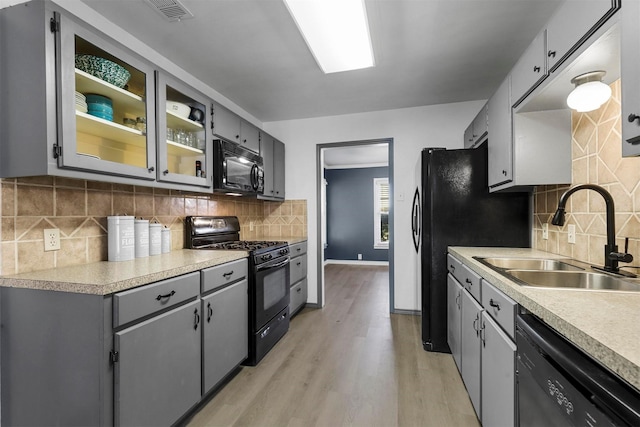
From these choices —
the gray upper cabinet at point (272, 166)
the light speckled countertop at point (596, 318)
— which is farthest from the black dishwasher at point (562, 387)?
the gray upper cabinet at point (272, 166)

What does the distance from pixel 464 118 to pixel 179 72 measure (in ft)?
9.82

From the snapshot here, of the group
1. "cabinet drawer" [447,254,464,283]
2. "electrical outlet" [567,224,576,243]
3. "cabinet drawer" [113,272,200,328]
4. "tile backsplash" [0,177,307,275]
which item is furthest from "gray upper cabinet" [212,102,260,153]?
"electrical outlet" [567,224,576,243]

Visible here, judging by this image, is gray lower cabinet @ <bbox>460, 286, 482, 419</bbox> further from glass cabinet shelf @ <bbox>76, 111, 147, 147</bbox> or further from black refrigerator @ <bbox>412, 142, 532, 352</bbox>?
glass cabinet shelf @ <bbox>76, 111, 147, 147</bbox>

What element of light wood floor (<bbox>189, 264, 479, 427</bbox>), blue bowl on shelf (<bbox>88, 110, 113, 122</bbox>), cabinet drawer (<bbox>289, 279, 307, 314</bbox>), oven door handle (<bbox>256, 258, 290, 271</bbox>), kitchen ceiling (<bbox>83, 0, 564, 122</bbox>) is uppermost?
kitchen ceiling (<bbox>83, 0, 564, 122</bbox>)

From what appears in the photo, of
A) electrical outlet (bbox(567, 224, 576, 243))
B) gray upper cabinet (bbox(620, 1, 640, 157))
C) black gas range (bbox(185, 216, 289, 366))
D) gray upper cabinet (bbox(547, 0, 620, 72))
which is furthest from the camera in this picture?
black gas range (bbox(185, 216, 289, 366))

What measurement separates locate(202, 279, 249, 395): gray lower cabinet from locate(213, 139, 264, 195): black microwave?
0.85 metres

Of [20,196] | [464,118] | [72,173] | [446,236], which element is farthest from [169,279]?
[464,118]

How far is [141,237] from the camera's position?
1971 mm

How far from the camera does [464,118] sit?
3391 millimetres

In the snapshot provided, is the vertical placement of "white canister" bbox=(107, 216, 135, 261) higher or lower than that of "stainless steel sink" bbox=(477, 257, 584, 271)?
higher

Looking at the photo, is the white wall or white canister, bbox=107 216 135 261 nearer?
white canister, bbox=107 216 135 261

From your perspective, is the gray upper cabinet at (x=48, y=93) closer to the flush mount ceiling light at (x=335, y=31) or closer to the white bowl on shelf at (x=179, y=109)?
the white bowl on shelf at (x=179, y=109)

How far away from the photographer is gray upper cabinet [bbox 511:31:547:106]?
154cm

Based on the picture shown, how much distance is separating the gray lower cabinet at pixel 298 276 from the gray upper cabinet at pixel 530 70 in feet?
7.81
